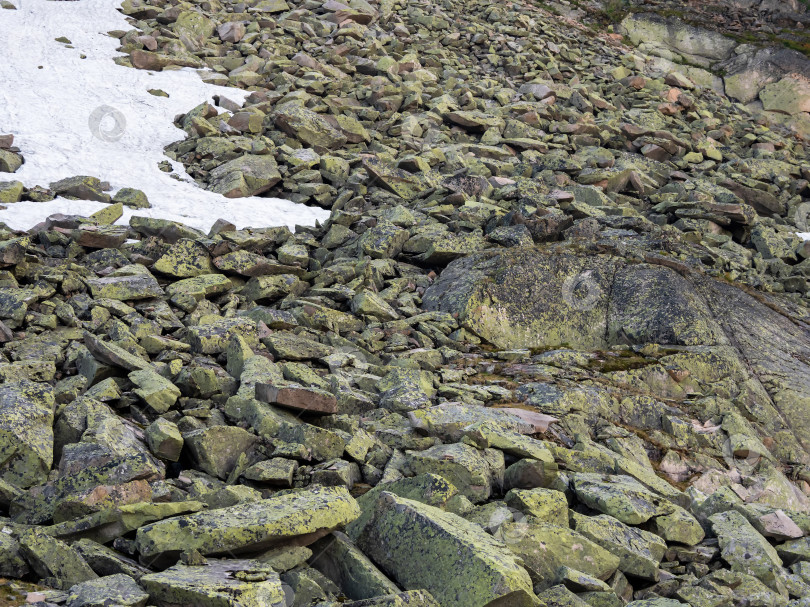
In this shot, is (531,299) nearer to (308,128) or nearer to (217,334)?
(217,334)

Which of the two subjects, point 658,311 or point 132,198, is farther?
point 132,198

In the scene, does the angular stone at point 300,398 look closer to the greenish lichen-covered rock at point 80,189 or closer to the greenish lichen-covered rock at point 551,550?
Answer: the greenish lichen-covered rock at point 551,550

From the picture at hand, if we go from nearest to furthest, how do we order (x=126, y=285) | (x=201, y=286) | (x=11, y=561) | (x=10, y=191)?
(x=11, y=561) < (x=126, y=285) < (x=201, y=286) < (x=10, y=191)

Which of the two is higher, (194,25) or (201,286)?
(194,25)

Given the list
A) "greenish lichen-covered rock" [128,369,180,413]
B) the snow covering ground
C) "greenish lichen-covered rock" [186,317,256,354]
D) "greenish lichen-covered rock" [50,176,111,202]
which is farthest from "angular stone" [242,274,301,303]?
"greenish lichen-covered rock" [50,176,111,202]

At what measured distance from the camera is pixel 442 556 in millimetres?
5934

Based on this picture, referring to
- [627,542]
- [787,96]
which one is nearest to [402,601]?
[627,542]

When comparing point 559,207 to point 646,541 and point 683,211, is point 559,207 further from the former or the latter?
point 646,541

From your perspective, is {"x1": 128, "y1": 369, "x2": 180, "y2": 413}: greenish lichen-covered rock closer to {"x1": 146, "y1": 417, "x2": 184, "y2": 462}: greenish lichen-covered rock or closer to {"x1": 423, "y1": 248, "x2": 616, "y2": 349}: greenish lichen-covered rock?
{"x1": 146, "y1": 417, "x2": 184, "y2": 462}: greenish lichen-covered rock

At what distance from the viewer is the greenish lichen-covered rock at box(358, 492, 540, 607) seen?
18.2 feet

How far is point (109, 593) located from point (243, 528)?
110cm

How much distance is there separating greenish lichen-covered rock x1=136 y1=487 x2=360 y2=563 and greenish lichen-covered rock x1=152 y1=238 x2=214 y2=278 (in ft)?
28.6

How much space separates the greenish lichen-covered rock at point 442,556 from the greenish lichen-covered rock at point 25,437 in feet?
11.3

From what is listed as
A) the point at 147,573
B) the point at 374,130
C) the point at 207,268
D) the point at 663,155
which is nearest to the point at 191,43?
the point at 374,130
